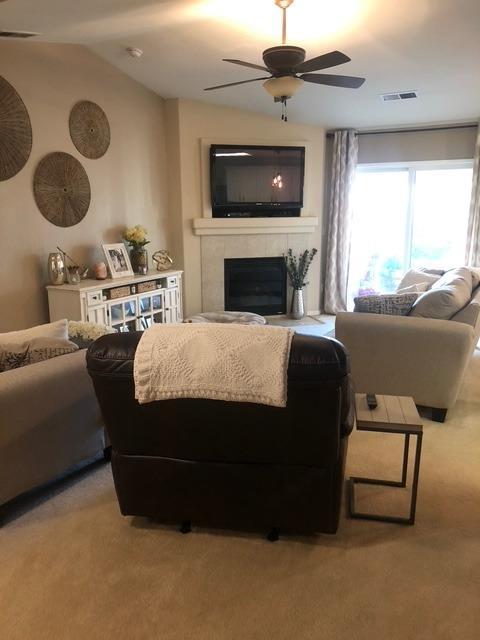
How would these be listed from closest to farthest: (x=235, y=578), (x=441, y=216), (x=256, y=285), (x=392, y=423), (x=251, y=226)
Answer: (x=235, y=578) → (x=392, y=423) → (x=251, y=226) → (x=441, y=216) → (x=256, y=285)

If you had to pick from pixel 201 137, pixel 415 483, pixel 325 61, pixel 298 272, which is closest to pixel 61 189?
pixel 201 137

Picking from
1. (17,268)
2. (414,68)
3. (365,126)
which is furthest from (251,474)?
(365,126)

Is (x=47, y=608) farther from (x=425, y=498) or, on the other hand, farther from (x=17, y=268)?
(x=17, y=268)

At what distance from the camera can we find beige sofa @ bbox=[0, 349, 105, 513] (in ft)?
6.86

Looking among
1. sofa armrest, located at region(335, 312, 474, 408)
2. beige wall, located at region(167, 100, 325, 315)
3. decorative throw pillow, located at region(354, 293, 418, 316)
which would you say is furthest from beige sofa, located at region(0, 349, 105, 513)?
beige wall, located at region(167, 100, 325, 315)

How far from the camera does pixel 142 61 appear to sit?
15.0 ft

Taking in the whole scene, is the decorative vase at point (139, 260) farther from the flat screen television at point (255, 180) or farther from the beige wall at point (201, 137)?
the flat screen television at point (255, 180)

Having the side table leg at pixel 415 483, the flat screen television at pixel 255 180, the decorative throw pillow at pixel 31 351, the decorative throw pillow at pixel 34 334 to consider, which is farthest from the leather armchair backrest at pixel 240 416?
the flat screen television at pixel 255 180

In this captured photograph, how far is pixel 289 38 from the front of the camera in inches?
151

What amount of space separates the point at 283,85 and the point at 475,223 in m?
3.72

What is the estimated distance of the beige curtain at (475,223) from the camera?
18.8ft

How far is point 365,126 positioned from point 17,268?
4.62 m

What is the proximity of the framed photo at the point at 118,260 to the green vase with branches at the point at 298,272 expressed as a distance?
229cm

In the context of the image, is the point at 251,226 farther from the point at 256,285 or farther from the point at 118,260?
the point at 118,260
